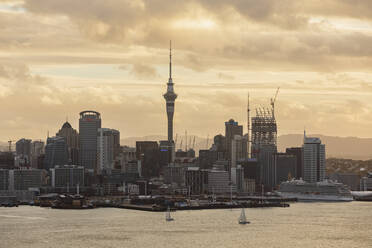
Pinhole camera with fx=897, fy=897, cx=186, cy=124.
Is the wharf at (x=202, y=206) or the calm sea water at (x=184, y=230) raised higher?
the wharf at (x=202, y=206)

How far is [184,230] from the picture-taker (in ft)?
373

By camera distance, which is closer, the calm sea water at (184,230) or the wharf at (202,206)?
the calm sea water at (184,230)

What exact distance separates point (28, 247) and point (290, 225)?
4186 cm

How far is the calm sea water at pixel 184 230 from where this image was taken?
324ft

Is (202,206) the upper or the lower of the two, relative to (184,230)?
upper

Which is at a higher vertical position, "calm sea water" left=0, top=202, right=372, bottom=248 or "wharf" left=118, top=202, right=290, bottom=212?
"wharf" left=118, top=202, right=290, bottom=212

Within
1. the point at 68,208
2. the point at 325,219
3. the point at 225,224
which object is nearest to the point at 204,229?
the point at 225,224

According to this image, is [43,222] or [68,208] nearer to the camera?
[43,222]

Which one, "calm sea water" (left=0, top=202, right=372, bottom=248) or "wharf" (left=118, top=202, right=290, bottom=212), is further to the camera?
"wharf" (left=118, top=202, right=290, bottom=212)

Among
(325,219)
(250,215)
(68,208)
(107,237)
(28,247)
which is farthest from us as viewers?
(68,208)

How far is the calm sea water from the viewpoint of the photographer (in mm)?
98750

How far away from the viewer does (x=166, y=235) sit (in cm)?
10656

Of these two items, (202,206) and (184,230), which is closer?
(184,230)

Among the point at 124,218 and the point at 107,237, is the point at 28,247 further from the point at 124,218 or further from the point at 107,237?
the point at 124,218
